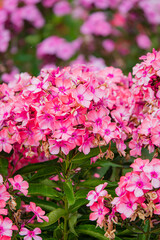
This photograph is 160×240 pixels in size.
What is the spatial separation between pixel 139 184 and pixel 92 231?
0.29m

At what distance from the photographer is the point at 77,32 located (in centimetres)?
437

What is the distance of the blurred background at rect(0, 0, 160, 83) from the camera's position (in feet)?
11.7

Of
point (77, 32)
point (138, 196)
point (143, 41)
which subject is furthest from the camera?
point (77, 32)

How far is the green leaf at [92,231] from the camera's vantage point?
127 centimetres

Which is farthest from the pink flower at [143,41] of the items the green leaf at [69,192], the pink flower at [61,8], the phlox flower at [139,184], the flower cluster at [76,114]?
the phlox flower at [139,184]

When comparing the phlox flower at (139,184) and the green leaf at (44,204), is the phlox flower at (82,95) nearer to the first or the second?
the phlox flower at (139,184)

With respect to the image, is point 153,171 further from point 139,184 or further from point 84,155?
A: point 84,155

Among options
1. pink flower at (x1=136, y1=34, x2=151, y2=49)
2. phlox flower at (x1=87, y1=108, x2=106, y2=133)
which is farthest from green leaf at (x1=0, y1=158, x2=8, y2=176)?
pink flower at (x1=136, y1=34, x2=151, y2=49)

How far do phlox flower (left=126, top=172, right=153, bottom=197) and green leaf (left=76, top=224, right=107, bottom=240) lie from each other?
0.83ft

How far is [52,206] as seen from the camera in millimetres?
1336

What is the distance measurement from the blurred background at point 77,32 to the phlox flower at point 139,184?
7.60 feet

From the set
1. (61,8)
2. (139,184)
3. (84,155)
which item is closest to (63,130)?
(84,155)

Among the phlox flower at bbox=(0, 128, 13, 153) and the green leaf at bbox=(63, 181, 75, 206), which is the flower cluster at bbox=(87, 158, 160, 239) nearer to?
the green leaf at bbox=(63, 181, 75, 206)

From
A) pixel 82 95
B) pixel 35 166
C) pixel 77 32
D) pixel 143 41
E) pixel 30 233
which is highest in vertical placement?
pixel 77 32
